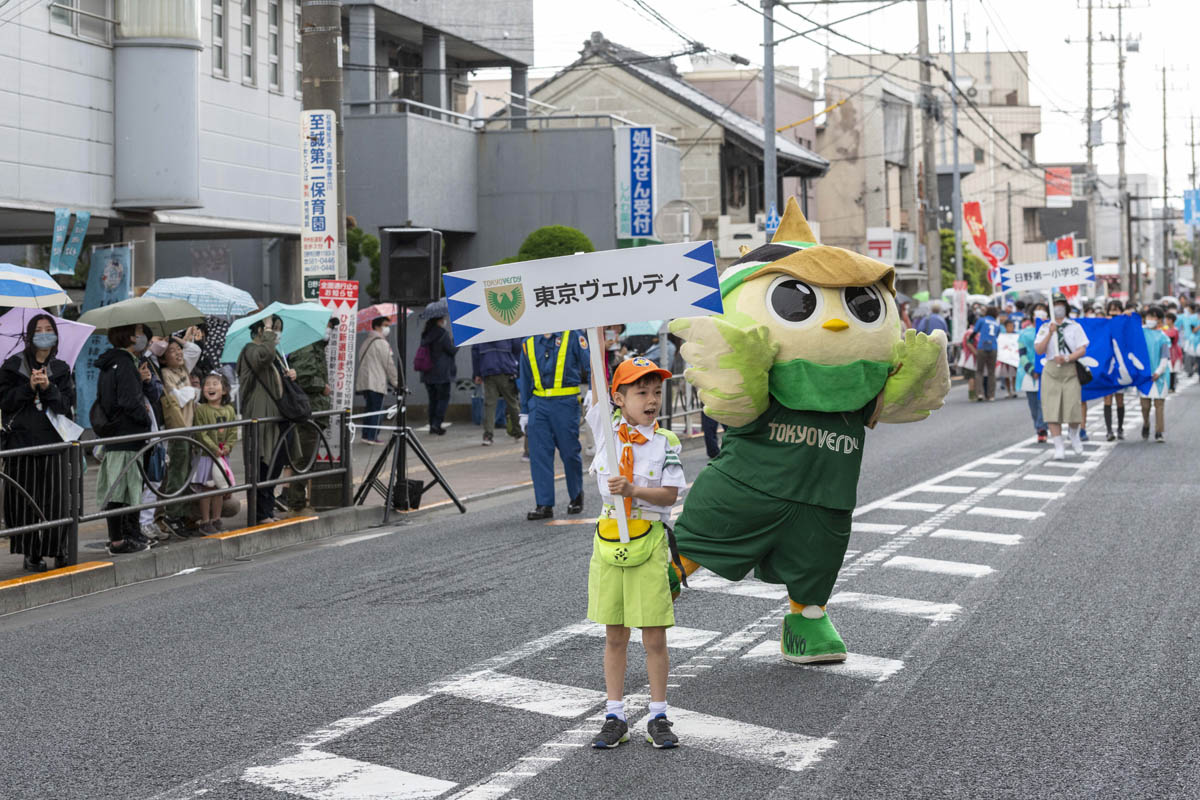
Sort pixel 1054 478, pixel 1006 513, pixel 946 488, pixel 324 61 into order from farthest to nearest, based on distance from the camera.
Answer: pixel 1054 478, pixel 946 488, pixel 324 61, pixel 1006 513

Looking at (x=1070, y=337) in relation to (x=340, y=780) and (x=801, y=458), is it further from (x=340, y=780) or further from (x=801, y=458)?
(x=340, y=780)

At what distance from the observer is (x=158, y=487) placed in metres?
11.4

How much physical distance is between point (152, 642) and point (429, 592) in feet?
6.53

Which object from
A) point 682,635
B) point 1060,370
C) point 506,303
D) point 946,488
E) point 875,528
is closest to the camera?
point 506,303

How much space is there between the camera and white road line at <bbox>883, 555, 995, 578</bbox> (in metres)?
10.2

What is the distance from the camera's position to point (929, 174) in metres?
37.2

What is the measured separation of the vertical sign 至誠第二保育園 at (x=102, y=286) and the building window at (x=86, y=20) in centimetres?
257

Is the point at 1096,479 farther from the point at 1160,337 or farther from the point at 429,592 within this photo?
the point at 429,592

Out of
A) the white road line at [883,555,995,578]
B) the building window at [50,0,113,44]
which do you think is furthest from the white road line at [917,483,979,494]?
the building window at [50,0,113,44]

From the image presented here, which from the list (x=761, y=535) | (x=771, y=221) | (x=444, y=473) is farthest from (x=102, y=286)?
(x=761, y=535)

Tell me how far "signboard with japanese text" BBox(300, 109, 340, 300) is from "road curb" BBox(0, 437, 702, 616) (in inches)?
94.5

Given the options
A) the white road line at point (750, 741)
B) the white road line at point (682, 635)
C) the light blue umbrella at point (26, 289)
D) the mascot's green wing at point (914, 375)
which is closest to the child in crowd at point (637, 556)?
the white road line at point (750, 741)

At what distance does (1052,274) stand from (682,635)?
2389cm

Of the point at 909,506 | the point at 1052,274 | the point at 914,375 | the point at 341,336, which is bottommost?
the point at 909,506
